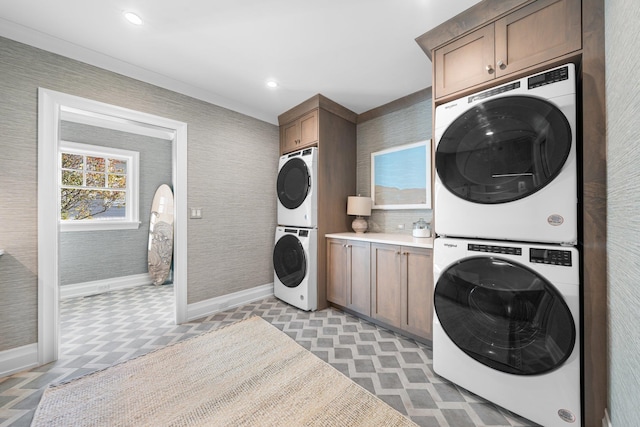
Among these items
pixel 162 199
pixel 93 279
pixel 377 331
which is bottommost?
pixel 377 331

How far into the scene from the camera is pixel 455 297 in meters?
1.48

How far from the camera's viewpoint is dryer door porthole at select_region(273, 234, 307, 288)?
2748 millimetres

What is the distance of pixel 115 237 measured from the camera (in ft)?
11.6

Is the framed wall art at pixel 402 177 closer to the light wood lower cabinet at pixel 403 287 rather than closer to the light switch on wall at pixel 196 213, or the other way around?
the light wood lower cabinet at pixel 403 287

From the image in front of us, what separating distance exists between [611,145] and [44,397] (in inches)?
131

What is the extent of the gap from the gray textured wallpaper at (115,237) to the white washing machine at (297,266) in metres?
2.41

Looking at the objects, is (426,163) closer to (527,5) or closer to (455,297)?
(527,5)

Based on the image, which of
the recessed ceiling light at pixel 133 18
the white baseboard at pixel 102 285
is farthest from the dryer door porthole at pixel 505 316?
the white baseboard at pixel 102 285

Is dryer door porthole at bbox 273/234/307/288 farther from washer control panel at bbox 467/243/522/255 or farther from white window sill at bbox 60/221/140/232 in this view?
white window sill at bbox 60/221/140/232

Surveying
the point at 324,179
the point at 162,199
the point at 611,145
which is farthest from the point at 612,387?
the point at 162,199

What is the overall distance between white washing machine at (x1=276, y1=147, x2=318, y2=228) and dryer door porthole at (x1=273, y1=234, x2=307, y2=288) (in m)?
0.24

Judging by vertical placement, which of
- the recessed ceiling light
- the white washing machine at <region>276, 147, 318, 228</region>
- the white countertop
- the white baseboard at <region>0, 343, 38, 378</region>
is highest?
the recessed ceiling light

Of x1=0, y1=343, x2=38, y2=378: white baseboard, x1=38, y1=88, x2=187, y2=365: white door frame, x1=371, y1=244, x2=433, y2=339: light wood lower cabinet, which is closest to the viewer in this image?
x1=0, y1=343, x2=38, y2=378: white baseboard

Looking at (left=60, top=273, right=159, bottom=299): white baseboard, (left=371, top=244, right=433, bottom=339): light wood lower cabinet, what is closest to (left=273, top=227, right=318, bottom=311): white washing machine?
(left=371, top=244, right=433, bottom=339): light wood lower cabinet
